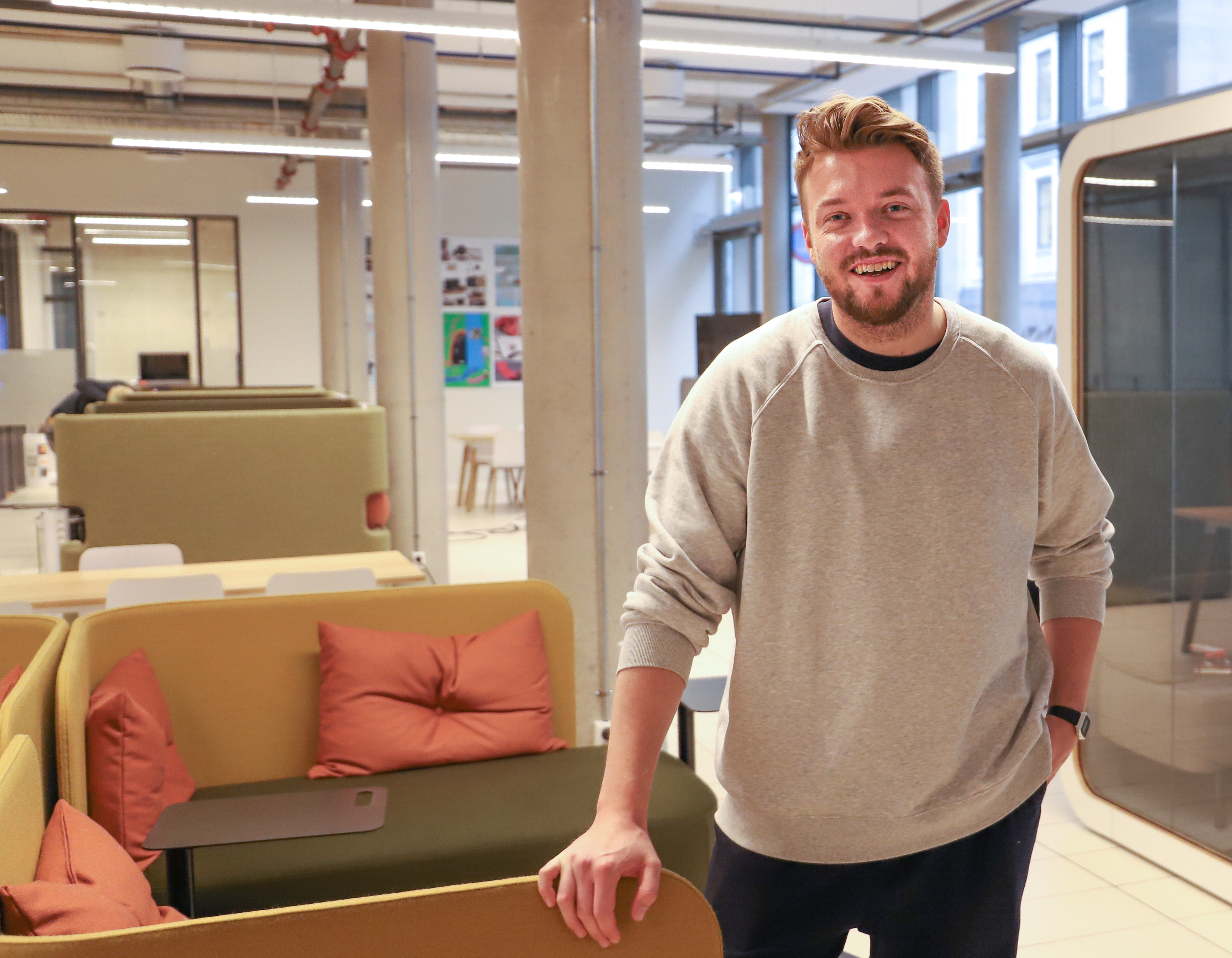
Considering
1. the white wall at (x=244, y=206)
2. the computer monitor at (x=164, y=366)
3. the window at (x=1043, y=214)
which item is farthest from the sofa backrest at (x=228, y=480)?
the white wall at (x=244, y=206)

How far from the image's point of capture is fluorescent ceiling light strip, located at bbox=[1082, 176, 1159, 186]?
350 centimetres

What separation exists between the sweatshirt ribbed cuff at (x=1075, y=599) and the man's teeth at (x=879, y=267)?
56cm

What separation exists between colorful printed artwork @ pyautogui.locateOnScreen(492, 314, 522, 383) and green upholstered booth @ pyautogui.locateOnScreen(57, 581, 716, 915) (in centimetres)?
1236

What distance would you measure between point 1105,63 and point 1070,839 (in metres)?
7.66

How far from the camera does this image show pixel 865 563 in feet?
4.55

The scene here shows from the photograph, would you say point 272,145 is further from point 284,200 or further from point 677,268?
point 677,268

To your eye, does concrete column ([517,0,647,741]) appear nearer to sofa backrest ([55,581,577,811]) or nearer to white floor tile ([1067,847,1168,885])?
sofa backrest ([55,581,577,811])

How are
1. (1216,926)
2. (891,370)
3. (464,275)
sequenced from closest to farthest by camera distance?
1. (891,370)
2. (1216,926)
3. (464,275)

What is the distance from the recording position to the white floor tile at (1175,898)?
3.27 m

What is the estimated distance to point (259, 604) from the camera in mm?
3322

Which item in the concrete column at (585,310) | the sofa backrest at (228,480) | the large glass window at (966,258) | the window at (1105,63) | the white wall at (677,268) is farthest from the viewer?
the white wall at (677,268)

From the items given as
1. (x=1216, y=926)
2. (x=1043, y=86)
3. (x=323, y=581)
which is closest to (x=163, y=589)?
(x=323, y=581)

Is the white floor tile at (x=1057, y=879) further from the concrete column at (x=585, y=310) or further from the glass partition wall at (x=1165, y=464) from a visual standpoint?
the concrete column at (x=585, y=310)

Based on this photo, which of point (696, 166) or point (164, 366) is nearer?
point (696, 166)
